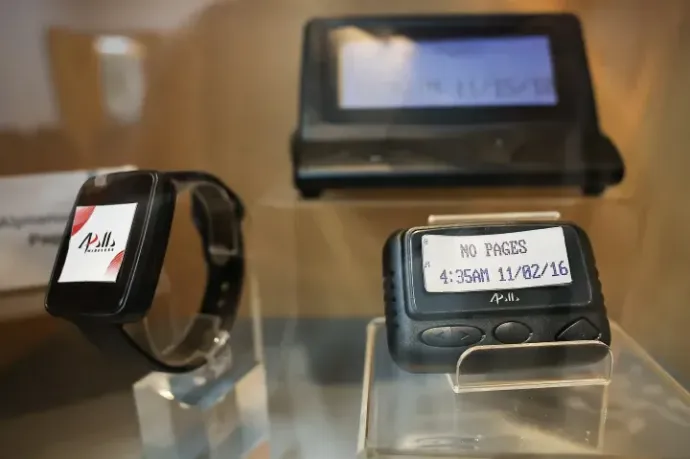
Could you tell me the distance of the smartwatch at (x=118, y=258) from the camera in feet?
1.45

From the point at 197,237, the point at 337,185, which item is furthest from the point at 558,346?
the point at 197,237

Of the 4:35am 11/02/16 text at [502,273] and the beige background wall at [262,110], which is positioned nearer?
the 4:35am 11/02/16 text at [502,273]

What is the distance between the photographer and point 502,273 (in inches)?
18.2

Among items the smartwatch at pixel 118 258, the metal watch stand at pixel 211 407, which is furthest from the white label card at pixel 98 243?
the metal watch stand at pixel 211 407

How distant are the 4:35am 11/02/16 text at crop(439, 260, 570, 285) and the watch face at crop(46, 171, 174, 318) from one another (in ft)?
0.62

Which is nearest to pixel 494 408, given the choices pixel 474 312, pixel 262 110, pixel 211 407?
pixel 474 312

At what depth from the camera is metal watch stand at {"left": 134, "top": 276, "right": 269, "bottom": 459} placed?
49 cm

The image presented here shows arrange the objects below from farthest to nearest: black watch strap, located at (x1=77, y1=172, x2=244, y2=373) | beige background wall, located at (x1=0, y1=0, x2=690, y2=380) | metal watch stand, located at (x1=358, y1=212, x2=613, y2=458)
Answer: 1. beige background wall, located at (x1=0, y1=0, x2=690, y2=380)
2. black watch strap, located at (x1=77, y1=172, x2=244, y2=373)
3. metal watch stand, located at (x1=358, y1=212, x2=613, y2=458)

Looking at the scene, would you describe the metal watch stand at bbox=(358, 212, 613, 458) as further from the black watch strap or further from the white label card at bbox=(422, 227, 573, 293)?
the black watch strap

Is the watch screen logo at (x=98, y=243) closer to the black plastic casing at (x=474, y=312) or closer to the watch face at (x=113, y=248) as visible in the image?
the watch face at (x=113, y=248)

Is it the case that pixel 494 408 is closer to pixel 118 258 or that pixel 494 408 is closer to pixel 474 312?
pixel 474 312


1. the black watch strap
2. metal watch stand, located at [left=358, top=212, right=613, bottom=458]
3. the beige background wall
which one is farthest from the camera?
the beige background wall

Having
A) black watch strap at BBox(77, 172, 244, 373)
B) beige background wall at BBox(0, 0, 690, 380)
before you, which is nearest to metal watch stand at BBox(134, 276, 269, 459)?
black watch strap at BBox(77, 172, 244, 373)

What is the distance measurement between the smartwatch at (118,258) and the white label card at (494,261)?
0.18m
